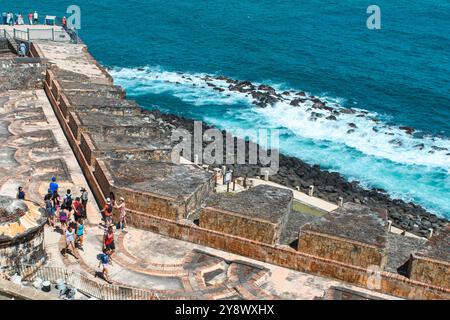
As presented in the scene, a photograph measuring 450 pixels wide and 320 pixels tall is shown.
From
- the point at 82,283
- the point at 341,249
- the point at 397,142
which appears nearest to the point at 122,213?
the point at 82,283

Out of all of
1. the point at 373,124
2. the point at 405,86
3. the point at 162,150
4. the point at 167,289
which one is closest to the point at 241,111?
the point at 373,124

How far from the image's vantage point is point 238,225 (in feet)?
61.0

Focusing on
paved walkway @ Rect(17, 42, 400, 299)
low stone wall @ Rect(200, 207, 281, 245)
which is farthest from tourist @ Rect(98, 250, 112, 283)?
low stone wall @ Rect(200, 207, 281, 245)

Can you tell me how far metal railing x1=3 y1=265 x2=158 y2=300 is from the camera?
1573cm

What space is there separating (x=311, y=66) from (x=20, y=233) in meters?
59.5

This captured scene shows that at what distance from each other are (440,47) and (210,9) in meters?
37.6

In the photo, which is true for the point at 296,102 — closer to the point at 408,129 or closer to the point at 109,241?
the point at 408,129

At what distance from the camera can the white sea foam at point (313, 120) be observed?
49438mm

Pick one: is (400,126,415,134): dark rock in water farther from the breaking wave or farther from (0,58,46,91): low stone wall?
(0,58,46,91): low stone wall

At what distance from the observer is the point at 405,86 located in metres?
65.2

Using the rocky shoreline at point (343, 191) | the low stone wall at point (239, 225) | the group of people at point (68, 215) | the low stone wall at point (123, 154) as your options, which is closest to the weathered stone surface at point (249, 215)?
the low stone wall at point (239, 225)

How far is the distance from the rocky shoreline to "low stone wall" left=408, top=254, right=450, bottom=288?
19649 mm

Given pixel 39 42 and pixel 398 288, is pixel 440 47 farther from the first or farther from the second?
pixel 398 288
